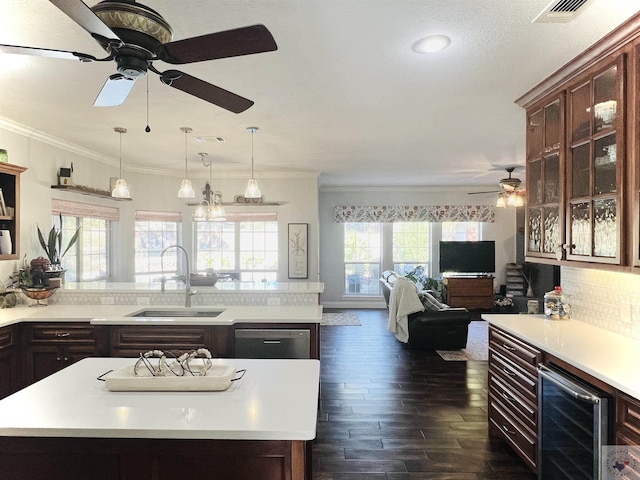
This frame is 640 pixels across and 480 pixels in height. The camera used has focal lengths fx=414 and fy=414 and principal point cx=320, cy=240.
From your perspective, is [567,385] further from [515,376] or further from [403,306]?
[403,306]

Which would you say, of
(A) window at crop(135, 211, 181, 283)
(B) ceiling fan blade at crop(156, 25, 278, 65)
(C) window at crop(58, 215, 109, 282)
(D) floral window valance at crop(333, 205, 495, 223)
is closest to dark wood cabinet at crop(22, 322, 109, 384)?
(C) window at crop(58, 215, 109, 282)

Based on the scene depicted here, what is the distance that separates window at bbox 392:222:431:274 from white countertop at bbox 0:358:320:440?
7105 millimetres

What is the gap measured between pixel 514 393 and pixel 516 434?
10.7 inches

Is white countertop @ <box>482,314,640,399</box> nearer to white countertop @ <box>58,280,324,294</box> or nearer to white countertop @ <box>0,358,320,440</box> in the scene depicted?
white countertop @ <box>0,358,320,440</box>

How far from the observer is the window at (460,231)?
28.9ft

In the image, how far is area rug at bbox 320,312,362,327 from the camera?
715 cm

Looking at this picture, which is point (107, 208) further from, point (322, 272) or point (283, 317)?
point (322, 272)

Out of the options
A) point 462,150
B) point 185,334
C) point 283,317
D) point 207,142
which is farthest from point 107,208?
point 462,150

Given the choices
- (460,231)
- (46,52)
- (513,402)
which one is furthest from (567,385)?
(460,231)

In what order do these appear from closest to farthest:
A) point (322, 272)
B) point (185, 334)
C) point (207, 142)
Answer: point (185, 334) < point (207, 142) < point (322, 272)

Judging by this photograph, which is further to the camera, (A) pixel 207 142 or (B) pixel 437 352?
(B) pixel 437 352

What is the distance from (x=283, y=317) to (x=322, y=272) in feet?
18.4

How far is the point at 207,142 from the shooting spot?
4.69 metres

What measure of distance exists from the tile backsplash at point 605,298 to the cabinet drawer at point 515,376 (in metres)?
0.64
